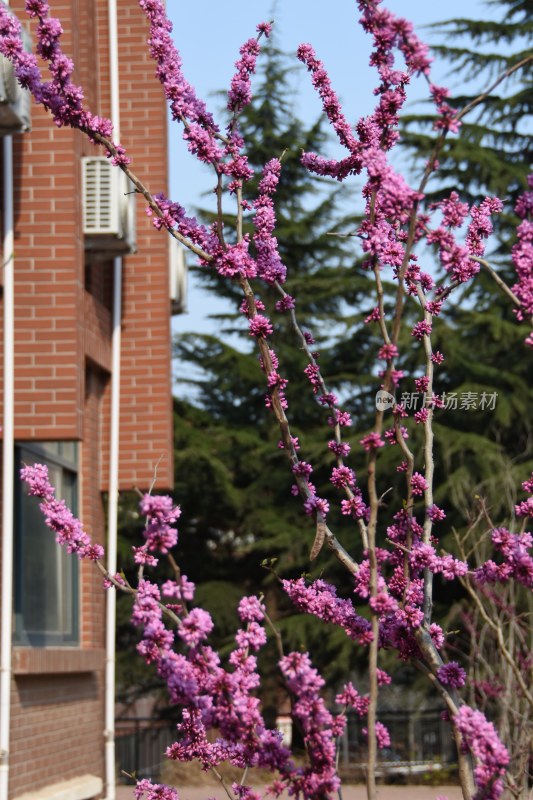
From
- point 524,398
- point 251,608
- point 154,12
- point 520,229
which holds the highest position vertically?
point 524,398

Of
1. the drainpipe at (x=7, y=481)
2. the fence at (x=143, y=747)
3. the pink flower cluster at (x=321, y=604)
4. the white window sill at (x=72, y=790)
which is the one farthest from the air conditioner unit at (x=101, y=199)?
the fence at (x=143, y=747)

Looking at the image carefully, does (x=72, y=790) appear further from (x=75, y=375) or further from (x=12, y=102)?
(x=12, y=102)

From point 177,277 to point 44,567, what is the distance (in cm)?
363

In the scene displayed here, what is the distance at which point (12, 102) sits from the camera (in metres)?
8.38

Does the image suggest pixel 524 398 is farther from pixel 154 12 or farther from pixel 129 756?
pixel 154 12

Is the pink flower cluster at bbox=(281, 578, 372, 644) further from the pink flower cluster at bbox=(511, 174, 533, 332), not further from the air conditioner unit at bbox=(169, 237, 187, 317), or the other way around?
the air conditioner unit at bbox=(169, 237, 187, 317)

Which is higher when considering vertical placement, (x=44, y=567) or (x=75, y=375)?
(x=75, y=375)

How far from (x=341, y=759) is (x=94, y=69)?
52.5 ft

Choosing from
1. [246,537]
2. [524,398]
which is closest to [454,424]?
[524,398]

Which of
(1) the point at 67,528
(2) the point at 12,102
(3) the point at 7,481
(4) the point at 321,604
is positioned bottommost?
(4) the point at 321,604

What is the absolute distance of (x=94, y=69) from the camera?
40.2 feet

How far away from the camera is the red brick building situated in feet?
31.2

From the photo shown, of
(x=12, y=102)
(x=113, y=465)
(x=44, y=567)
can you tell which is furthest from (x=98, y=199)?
(x=44, y=567)

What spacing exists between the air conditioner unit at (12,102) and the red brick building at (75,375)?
1002mm
